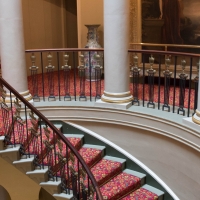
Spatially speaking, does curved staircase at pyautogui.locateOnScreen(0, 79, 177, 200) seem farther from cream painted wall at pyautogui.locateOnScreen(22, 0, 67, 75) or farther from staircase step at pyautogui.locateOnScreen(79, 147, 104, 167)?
cream painted wall at pyautogui.locateOnScreen(22, 0, 67, 75)

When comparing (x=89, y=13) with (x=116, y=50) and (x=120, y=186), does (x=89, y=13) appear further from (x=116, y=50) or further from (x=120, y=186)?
(x=120, y=186)

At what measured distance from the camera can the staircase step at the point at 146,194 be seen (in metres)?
5.57

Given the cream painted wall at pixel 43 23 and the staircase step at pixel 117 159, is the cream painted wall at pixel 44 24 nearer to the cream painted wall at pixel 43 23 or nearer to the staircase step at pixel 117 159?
the cream painted wall at pixel 43 23

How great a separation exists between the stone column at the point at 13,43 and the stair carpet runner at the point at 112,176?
0.86 metres

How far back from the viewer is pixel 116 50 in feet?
19.1

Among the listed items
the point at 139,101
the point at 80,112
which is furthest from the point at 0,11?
the point at 139,101

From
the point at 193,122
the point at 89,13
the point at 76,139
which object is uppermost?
the point at 89,13

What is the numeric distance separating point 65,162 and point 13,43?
2361mm

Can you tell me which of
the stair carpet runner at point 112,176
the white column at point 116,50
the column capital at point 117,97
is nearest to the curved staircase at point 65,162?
the stair carpet runner at point 112,176

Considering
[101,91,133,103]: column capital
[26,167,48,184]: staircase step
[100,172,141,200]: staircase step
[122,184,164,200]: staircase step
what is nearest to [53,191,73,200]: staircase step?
[26,167,48,184]: staircase step

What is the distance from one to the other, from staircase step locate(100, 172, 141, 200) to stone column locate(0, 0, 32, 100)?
207 cm

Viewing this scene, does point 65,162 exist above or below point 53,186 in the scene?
above

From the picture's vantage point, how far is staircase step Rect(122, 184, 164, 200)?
18.3 feet

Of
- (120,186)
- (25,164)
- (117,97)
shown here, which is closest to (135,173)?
(120,186)
